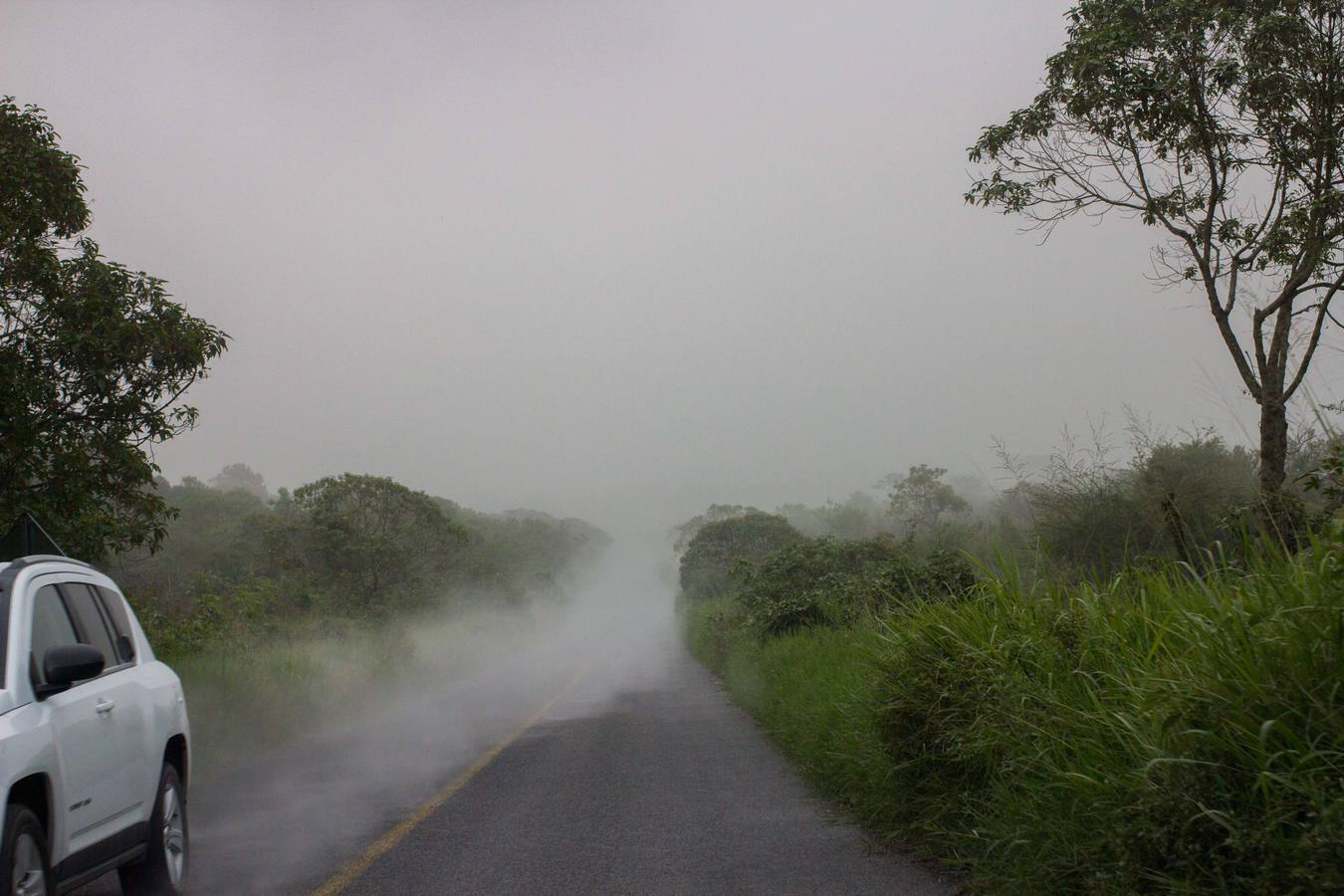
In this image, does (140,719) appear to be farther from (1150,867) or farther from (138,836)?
(1150,867)

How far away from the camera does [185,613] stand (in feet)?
58.5

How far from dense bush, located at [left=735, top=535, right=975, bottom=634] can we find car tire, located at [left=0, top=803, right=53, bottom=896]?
22.7 ft

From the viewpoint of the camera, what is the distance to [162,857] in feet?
19.1

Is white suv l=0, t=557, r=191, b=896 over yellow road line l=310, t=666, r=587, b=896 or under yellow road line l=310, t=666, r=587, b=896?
over

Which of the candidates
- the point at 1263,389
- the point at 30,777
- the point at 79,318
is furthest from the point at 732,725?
the point at 30,777

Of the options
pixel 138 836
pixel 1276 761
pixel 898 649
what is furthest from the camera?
pixel 898 649

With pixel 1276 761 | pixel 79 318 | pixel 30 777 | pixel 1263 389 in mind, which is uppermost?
pixel 79 318

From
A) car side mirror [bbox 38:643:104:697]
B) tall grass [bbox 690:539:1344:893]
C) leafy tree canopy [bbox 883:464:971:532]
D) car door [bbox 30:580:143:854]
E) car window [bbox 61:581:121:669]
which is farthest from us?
leafy tree canopy [bbox 883:464:971:532]

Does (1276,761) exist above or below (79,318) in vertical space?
below

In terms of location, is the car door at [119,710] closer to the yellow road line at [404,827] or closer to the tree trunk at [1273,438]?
the yellow road line at [404,827]

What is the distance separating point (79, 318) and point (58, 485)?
1.86 metres

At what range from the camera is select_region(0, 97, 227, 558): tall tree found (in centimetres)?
1112

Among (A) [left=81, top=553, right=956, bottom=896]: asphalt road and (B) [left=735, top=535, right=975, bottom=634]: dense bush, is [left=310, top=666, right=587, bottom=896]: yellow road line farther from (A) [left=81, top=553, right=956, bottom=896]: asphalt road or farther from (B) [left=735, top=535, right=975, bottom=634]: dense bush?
(B) [left=735, top=535, right=975, bottom=634]: dense bush

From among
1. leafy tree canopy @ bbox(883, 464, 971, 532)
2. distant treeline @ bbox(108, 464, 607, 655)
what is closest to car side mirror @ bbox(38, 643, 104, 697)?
distant treeline @ bbox(108, 464, 607, 655)
